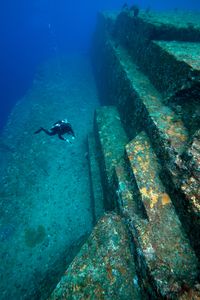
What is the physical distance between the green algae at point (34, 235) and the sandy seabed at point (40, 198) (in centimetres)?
2

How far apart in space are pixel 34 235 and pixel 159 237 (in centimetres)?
407

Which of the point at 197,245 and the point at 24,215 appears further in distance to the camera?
the point at 24,215

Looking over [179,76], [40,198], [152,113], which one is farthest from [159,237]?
[40,198]

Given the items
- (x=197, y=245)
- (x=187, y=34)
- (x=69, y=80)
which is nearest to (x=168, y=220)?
(x=197, y=245)

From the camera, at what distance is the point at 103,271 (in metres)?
3.28

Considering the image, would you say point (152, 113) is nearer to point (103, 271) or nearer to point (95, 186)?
point (95, 186)

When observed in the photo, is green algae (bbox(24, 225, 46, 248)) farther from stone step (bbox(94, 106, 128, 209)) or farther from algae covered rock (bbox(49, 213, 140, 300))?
algae covered rock (bbox(49, 213, 140, 300))

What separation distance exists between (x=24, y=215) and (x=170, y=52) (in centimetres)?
588

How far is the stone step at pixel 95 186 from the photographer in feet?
19.4

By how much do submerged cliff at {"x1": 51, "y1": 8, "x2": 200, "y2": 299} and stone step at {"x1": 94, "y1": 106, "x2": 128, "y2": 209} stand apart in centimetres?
4

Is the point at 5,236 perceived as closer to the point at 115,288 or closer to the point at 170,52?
the point at 115,288

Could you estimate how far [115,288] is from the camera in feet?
10.2

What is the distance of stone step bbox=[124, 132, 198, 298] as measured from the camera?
2.71m

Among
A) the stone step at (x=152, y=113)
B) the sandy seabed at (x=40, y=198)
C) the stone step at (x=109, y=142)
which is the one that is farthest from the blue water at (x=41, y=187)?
the stone step at (x=152, y=113)
